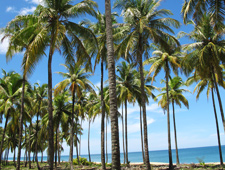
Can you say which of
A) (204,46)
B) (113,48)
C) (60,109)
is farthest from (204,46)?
(60,109)

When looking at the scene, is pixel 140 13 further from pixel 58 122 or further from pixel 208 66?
pixel 58 122

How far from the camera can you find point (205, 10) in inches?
479

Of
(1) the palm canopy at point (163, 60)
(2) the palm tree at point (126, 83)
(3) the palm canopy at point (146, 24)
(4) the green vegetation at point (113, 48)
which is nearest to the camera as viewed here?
(4) the green vegetation at point (113, 48)

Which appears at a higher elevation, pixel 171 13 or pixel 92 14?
pixel 171 13

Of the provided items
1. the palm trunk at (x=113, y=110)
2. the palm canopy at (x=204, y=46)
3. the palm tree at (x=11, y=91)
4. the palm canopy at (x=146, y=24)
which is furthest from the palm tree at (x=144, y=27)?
the palm tree at (x=11, y=91)

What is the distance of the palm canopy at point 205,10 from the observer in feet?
37.4

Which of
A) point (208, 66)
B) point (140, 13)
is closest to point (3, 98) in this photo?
point (140, 13)

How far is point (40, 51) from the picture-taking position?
1176 cm

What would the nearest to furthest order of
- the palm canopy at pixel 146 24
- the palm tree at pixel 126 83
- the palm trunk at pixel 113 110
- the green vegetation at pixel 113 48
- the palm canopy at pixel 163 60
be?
the palm trunk at pixel 113 110
the green vegetation at pixel 113 48
the palm canopy at pixel 146 24
the palm canopy at pixel 163 60
the palm tree at pixel 126 83

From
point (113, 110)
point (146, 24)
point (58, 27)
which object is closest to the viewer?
point (113, 110)

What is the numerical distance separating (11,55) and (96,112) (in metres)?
16.9

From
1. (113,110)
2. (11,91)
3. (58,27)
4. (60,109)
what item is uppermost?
(58,27)

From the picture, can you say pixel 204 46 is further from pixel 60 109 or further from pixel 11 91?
pixel 11 91

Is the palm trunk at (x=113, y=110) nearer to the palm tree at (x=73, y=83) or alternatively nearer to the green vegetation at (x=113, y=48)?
the green vegetation at (x=113, y=48)
